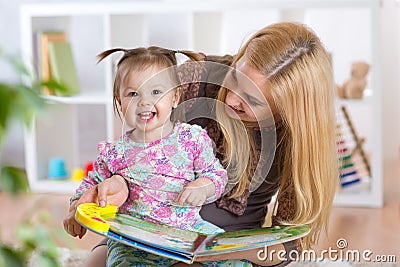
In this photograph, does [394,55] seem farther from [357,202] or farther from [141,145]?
[141,145]

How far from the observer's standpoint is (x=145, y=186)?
1390 millimetres

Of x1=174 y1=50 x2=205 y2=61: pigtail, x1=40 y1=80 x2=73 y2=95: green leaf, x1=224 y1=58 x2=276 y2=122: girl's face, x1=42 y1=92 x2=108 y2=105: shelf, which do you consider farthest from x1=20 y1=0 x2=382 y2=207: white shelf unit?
x1=40 y1=80 x2=73 y2=95: green leaf

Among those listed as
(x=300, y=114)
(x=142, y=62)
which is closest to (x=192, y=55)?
(x=142, y=62)

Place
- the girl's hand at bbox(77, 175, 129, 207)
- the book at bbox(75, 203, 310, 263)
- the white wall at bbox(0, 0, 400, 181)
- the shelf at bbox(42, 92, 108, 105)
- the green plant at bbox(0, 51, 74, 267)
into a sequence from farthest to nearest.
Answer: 1. the white wall at bbox(0, 0, 400, 181)
2. the shelf at bbox(42, 92, 108, 105)
3. the girl's hand at bbox(77, 175, 129, 207)
4. the book at bbox(75, 203, 310, 263)
5. the green plant at bbox(0, 51, 74, 267)

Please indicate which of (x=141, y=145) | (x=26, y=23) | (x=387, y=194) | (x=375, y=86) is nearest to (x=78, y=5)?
(x=26, y=23)

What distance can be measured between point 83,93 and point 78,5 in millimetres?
409

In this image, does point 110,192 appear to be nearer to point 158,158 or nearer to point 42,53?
point 158,158

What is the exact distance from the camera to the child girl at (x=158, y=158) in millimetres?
1371

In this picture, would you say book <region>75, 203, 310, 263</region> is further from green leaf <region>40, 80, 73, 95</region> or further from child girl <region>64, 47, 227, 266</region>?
green leaf <region>40, 80, 73, 95</region>

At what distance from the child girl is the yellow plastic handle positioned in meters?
0.02

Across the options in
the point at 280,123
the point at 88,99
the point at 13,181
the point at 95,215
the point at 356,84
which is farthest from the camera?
the point at 88,99

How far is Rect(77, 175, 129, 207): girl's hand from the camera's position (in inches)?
54.3

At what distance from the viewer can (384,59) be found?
3.30m

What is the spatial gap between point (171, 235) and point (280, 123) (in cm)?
30
